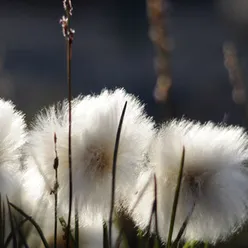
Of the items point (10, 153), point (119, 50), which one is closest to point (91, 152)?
point (10, 153)

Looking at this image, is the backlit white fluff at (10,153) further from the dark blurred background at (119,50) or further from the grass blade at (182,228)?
the dark blurred background at (119,50)

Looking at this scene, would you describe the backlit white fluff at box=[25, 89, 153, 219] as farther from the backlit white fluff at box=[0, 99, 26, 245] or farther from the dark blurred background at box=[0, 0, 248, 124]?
the dark blurred background at box=[0, 0, 248, 124]

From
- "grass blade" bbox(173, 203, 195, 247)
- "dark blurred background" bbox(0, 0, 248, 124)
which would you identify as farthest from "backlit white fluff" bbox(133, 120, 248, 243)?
"dark blurred background" bbox(0, 0, 248, 124)

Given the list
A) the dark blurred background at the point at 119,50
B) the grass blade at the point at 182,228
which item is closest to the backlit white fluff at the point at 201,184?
the grass blade at the point at 182,228

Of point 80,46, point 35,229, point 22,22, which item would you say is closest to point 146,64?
point 80,46

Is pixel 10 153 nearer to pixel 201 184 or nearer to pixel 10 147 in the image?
pixel 10 147

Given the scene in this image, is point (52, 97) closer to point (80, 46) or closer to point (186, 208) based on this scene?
point (80, 46)
